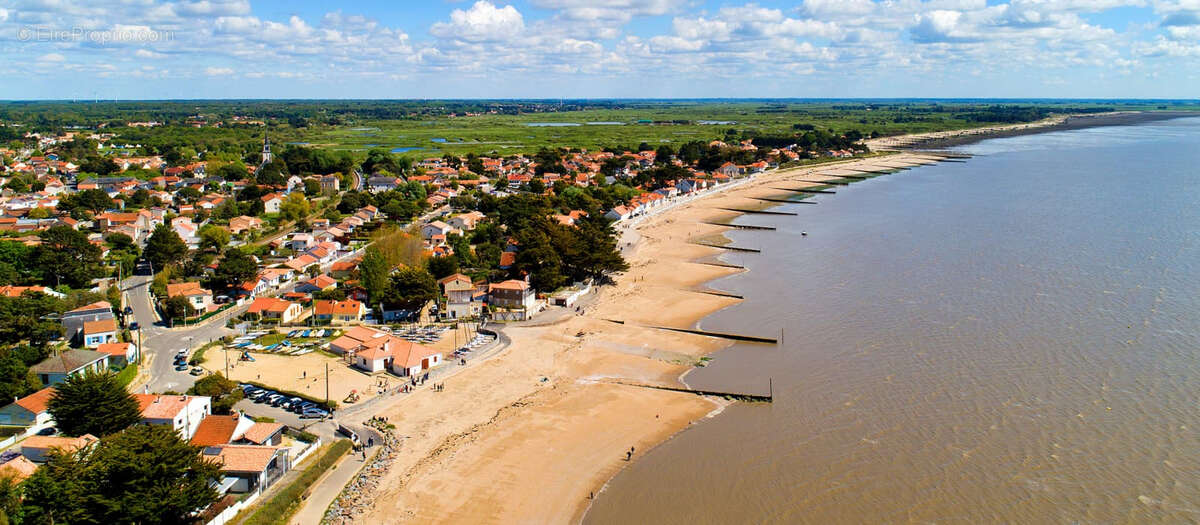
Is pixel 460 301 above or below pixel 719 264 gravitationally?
below

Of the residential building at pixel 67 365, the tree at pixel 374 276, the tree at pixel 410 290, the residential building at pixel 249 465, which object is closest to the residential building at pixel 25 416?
the residential building at pixel 67 365

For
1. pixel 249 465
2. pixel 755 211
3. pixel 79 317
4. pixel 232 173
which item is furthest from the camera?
pixel 232 173

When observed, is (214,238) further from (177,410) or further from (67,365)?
(177,410)

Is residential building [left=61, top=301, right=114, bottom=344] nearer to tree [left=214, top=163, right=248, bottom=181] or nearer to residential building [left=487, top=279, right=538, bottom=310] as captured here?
residential building [left=487, top=279, right=538, bottom=310]

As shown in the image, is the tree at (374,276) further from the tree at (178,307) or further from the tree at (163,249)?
the tree at (163,249)

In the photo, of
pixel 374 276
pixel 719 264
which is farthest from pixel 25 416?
pixel 719 264

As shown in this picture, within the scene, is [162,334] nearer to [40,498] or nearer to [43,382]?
[43,382]

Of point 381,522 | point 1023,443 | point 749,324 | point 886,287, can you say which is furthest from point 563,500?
point 886,287

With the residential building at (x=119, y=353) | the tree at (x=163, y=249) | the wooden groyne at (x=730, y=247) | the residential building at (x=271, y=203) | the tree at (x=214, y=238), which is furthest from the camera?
the residential building at (x=271, y=203)
